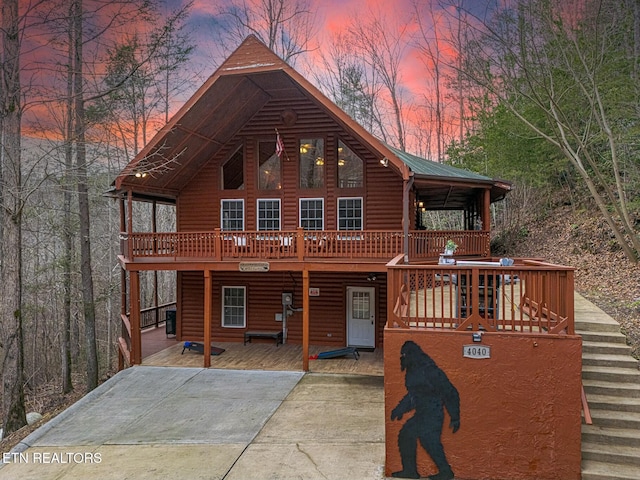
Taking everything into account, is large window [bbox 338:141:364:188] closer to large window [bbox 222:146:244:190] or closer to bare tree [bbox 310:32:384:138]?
large window [bbox 222:146:244:190]

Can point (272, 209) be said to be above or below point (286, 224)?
above

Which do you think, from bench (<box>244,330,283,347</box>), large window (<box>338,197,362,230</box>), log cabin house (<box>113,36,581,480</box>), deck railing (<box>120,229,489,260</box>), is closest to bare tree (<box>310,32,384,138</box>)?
log cabin house (<box>113,36,581,480</box>)

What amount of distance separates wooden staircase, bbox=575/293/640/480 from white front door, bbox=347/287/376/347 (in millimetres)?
6677

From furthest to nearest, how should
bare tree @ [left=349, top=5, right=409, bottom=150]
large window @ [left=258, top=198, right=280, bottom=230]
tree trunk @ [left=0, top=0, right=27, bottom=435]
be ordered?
1. bare tree @ [left=349, top=5, right=409, bottom=150]
2. large window @ [left=258, top=198, right=280, bottom=230]
3. tree trunk @ [left=0, top=0, right=27, bottom=435]

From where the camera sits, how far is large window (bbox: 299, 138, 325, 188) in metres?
13.4

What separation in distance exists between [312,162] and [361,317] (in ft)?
17.9

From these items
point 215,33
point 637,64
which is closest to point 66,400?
point 215,33

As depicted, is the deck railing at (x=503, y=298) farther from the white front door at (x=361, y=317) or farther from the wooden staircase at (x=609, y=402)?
the white front door at (x=361, y=317)

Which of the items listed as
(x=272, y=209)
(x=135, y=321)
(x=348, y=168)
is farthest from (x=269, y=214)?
(x=135, y=321)

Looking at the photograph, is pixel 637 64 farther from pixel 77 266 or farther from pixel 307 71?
pixel 77 266

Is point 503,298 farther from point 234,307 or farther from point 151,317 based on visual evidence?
point 151,317

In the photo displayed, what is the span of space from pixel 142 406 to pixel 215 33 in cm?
2005

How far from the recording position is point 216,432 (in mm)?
7379

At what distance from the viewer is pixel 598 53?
11.2 meters
